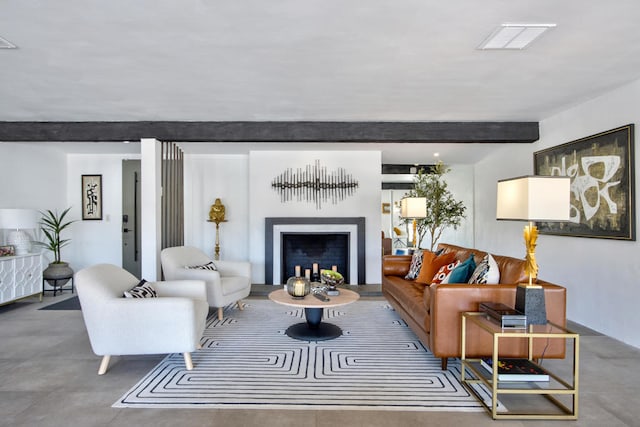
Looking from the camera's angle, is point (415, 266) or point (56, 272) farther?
point (56, 272)

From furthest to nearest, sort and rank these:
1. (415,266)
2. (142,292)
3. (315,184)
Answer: (315,184)
(415,266)
(142,292)

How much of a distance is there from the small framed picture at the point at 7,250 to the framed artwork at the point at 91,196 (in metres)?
1.59

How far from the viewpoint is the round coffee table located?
332 cm

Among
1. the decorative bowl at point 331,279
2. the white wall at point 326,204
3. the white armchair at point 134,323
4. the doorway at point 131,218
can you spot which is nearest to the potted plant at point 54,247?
the doorway at point 131,218

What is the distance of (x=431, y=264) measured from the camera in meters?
3.93

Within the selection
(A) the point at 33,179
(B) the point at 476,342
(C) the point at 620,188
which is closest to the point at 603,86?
(C) the point at 620,188

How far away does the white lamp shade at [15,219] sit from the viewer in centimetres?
459

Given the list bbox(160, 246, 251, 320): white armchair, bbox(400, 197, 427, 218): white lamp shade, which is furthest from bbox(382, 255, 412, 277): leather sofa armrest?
bbox(160, 246, 251, 320): white armchair

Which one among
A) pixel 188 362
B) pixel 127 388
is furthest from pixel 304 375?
pixel 127 388

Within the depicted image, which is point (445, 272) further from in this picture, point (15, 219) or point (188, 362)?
point (15, 219)

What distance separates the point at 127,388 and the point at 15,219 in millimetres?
3526

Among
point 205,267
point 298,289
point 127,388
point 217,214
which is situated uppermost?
point 217,214

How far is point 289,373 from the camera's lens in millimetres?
2709

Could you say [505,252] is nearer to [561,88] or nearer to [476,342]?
[561,88]
